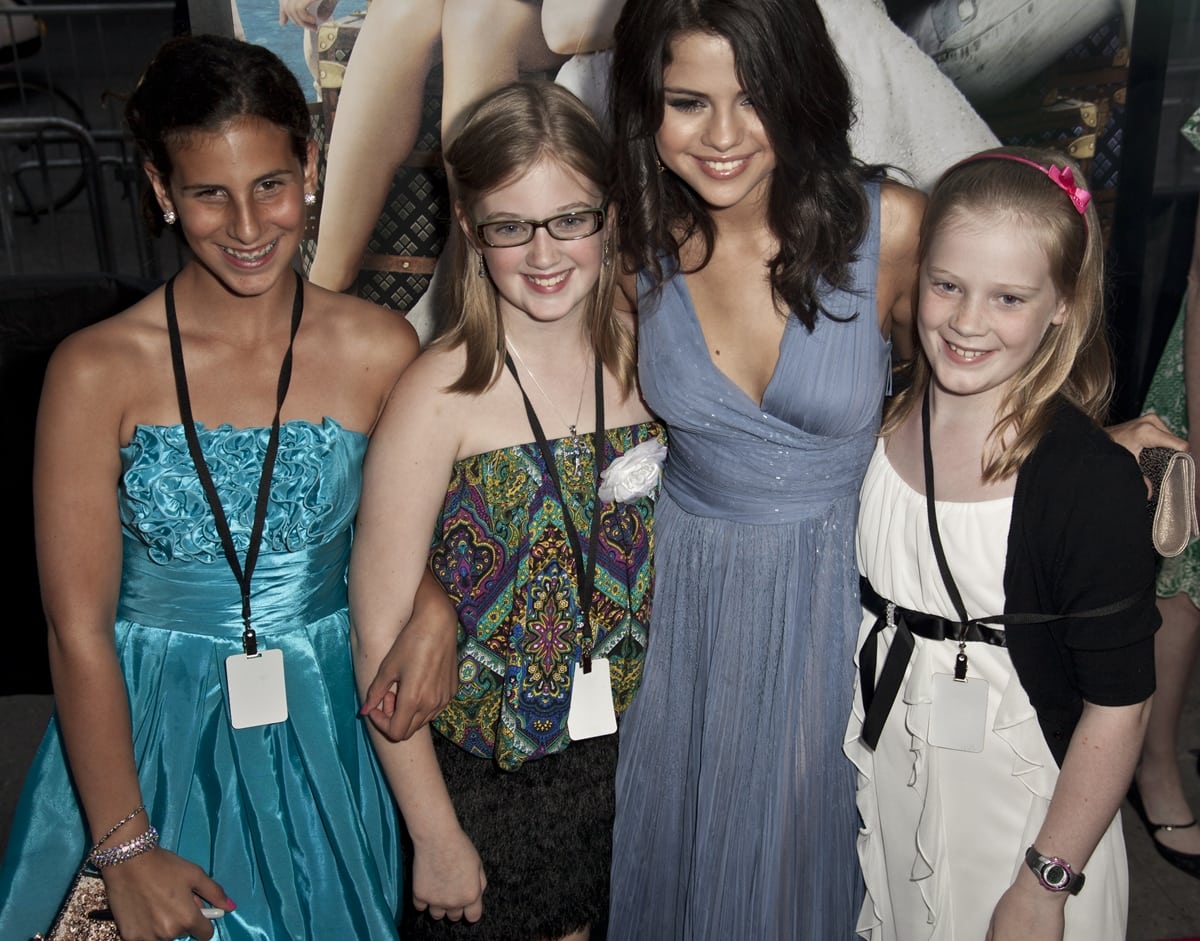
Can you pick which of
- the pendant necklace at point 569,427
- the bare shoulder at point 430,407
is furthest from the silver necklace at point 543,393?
the bare shoulder at point 430,407

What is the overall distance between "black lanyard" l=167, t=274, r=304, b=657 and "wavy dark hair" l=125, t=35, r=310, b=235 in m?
0.26

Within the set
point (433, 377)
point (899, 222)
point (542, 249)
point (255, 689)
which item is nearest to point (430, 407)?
point (433, 377)

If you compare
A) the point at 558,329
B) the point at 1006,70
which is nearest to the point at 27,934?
the point at 558,329

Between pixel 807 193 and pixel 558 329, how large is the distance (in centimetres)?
51

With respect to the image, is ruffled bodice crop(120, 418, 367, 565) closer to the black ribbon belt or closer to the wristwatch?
the black ribbon belt

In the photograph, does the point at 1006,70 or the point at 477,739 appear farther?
the point at 1006,70

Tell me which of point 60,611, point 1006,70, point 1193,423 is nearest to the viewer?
point 60,611

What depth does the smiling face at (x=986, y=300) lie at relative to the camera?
168 cm

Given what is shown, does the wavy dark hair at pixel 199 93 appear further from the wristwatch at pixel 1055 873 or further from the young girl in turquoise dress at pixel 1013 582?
the wristwatch at pixel 1055 873

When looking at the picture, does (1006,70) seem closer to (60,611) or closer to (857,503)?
(857,503)

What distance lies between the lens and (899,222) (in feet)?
Answer: 6.63

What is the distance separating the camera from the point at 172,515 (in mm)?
1764

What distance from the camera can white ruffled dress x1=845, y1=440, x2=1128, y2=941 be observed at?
1.74 meters

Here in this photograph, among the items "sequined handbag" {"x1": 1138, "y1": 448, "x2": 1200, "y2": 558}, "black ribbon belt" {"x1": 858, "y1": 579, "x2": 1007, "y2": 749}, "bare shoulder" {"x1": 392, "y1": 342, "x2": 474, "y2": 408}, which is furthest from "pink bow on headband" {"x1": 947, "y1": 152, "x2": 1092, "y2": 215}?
"bare shoulder" {"x1": 392, "y1": 342, "x2": 474, "y2": 408}
